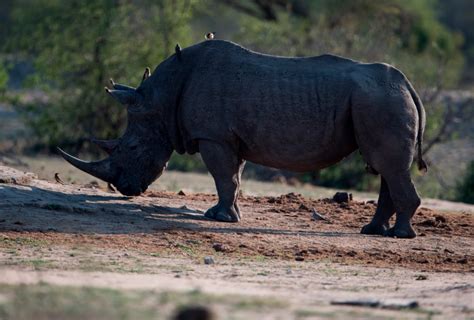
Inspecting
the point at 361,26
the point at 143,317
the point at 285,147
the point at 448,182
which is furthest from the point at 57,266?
the point at 361,26

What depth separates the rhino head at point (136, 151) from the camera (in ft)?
41.7

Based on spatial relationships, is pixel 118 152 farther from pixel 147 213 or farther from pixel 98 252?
pixel 98 252

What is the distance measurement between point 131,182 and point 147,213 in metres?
0.51

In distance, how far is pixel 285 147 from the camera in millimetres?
12297

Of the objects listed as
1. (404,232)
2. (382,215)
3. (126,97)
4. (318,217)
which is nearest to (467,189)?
(318,217)

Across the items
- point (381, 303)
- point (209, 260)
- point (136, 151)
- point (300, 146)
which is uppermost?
point (300, 146)

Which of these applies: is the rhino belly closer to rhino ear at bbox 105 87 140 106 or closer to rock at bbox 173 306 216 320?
rhino ear at bbox 105 87 140 106

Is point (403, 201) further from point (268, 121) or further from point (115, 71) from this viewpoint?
point (115, 71)

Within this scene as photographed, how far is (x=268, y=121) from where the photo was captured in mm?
12266

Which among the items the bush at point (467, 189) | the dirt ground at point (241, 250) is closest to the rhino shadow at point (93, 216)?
the dirt ground at point (241, 250)

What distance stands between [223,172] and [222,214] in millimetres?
446

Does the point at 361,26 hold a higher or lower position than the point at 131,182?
higher

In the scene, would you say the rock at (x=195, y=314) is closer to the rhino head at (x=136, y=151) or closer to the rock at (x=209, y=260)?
the rock at (x=209, y=260)

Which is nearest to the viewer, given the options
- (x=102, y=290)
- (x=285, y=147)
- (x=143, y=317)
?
(x=143, y=317)
